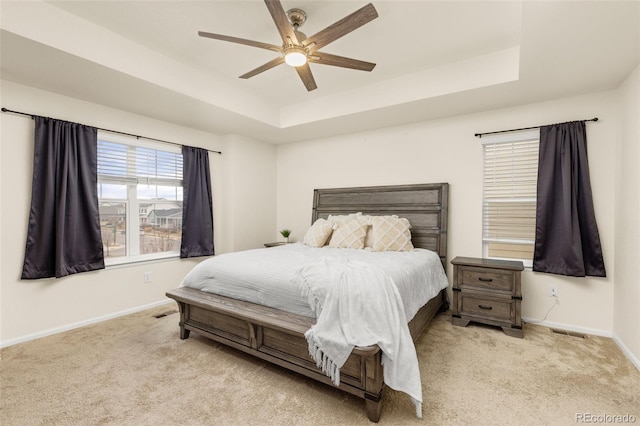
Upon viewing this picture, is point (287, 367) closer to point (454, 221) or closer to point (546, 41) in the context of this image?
point (454, 221)

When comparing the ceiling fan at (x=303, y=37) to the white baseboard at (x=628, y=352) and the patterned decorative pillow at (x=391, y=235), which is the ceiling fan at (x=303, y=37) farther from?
the white baseboard at (x=628, y=352)

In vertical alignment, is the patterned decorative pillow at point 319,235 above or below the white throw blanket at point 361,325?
above

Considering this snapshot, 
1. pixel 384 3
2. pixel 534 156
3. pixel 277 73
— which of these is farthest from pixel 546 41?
pixel 277 73

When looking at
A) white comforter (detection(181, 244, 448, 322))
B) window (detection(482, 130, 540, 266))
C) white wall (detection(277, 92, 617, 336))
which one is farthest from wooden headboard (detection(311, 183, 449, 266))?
white comforter (detection(181, 244, 448, 322))

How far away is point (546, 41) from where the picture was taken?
2.06 metres

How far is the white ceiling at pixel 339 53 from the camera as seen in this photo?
2043mm

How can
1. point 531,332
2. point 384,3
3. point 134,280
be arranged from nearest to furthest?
point 384,3 → point 531,332 → point 134,280

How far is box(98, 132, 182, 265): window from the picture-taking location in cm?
339

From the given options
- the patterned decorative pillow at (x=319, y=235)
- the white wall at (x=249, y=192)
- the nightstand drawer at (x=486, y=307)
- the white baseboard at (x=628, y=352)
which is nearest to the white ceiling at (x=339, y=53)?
the white wall at (x=249, y=192)

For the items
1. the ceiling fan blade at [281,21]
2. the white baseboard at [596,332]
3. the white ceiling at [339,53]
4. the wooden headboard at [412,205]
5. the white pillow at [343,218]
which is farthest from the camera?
the white pillow at [343,218]

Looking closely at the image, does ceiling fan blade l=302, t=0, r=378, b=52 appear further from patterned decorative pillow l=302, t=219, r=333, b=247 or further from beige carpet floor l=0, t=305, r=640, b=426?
beige carpet floor l=0, t=305, r=640, b=426

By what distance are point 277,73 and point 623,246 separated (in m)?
3.66

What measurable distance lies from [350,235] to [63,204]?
2.99 meters

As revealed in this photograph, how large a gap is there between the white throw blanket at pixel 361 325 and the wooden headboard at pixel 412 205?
1.85 m
